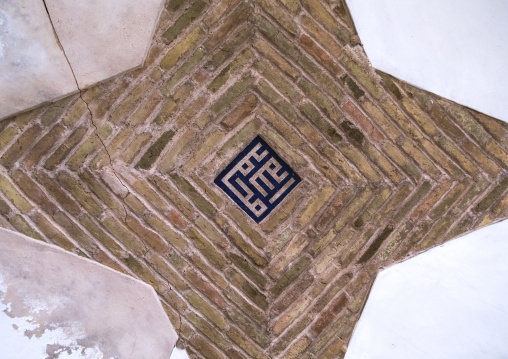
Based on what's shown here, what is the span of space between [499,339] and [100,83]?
2.66 meters

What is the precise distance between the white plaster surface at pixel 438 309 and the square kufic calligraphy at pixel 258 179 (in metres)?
0.76

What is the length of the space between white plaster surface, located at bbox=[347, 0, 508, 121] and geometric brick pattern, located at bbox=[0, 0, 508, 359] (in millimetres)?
80

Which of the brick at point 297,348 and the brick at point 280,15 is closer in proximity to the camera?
the brick at point 280,15

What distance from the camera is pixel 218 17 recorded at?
223 centimetres

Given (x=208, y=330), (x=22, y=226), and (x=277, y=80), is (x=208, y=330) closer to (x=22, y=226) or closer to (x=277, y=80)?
(x=22, y=226)

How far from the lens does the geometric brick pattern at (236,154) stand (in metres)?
2.25

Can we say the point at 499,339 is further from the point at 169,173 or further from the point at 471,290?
the point at 169,173

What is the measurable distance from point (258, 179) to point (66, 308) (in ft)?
4.13

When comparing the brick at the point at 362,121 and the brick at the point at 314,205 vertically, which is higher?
the brick at the point at 362,121

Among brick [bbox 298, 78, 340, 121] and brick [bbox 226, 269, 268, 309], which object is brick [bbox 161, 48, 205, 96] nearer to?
brick [bbox 298, 78, 340, 121]

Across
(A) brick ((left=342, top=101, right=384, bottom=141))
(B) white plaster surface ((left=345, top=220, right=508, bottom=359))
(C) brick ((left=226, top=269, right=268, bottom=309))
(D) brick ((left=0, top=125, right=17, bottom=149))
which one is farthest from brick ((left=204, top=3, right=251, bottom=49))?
(B) white plaster surface ((left=345, top=220, right=508, bottom=359))

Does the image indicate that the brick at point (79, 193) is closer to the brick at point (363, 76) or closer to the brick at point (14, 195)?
the brick at point (14, 195)

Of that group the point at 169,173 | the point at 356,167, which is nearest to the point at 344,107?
the point at 356,167

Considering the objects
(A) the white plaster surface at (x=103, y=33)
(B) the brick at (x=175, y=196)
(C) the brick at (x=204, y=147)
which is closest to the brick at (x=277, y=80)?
(C) the brick at (x=204, y=147)
